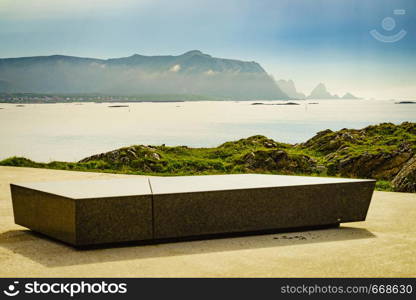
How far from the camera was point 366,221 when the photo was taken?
7.43m

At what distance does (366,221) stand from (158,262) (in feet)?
12.0

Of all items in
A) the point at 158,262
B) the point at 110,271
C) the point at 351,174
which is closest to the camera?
the point at 110,271

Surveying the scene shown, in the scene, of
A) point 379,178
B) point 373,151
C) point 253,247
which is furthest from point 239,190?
point 373,151

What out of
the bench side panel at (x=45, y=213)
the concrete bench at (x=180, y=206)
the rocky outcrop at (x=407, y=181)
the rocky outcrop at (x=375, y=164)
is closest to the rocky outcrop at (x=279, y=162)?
the rocky outcrop at (x=375, y=164)

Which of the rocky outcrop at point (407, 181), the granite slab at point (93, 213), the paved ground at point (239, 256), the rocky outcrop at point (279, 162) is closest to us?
the paved ground at point (239, 256)

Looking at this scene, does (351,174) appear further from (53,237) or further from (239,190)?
(53,237)

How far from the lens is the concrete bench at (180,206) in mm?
5793

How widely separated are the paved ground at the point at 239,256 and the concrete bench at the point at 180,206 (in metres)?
0.16

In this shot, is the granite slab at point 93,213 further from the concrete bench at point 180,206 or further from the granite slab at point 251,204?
the granite slab at point 251,204

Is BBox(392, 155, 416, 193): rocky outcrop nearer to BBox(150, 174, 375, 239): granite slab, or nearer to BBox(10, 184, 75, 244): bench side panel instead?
BBox(150, 174, 375, 239): granite slab

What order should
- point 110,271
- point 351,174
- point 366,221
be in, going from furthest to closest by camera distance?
point 351,174 < point 366,221 < point 110,271

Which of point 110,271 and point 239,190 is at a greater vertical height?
point 239,190

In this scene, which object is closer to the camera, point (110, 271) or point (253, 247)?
point (110, 271)

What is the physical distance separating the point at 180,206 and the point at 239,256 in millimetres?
993
